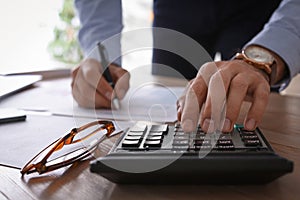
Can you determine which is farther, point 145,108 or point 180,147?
point 145,108

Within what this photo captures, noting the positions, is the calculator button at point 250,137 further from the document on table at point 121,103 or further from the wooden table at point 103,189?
the document on table at point 121,103

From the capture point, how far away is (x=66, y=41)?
2529 mm

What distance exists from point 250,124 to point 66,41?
86.8 inches

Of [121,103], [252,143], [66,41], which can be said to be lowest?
[66,41]

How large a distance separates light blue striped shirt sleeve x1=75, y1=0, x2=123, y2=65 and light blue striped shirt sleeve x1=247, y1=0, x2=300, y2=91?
17.7 inches

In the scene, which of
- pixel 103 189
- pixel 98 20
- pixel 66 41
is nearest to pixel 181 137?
pixel 103 189

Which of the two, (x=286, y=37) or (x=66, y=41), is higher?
(x=286, y=37)

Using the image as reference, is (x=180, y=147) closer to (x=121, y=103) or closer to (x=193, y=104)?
(x=193, y=104)

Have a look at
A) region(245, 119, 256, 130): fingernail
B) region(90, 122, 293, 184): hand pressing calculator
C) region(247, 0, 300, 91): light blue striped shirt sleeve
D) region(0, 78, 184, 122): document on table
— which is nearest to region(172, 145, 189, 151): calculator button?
region(90, 122, 293, 184): hand pressing calculator

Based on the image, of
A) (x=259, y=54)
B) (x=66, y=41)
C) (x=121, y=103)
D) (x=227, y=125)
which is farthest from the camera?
(x=66, y=41)

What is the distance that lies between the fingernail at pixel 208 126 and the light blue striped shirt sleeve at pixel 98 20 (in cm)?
57

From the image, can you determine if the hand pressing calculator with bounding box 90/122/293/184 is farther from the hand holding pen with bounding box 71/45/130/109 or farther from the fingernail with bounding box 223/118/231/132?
the hand holding pen with bounding box 71/45/130/109

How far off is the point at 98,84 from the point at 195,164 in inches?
17.0

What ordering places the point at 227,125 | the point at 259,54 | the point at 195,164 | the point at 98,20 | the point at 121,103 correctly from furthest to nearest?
the point at 98,20
the point at 121,103
the point at 259,54
the point at 227,125
the point at 195,164
